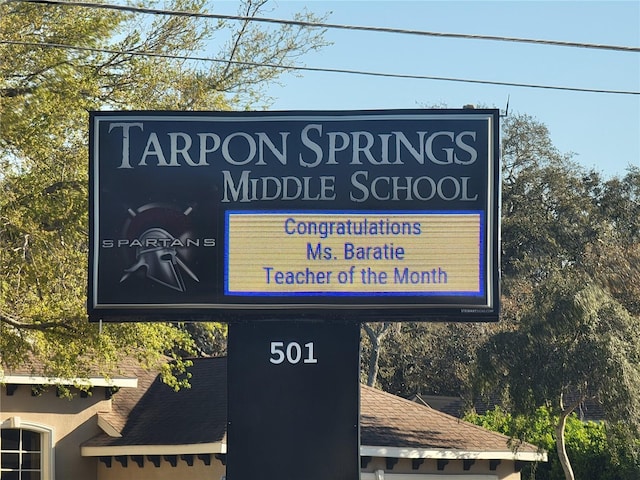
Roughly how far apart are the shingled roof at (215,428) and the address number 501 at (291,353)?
8.57 metres

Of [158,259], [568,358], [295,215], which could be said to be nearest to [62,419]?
[568,358]

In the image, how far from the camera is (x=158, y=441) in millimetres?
22203

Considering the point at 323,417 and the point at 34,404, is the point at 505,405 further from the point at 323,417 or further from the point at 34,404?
the point at 323,417

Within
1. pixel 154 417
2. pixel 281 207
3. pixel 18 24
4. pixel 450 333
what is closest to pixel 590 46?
pixel 281 207

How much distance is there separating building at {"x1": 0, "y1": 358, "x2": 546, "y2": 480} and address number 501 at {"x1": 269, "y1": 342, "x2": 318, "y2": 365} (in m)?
8.92

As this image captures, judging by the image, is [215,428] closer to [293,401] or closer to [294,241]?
[293,401]

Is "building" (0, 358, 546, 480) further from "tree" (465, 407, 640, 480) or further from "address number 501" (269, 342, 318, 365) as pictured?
"address number 501" (269, 342, 318, 365)

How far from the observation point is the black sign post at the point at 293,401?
12375 millimetres

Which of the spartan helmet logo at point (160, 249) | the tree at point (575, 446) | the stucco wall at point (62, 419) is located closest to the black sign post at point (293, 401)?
the spartan helmet logo at point (160, 249)

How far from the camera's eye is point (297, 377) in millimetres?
12531

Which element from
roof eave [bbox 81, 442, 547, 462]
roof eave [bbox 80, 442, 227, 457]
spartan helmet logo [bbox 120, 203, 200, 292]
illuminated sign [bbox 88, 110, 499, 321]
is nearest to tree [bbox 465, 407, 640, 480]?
roof eave [bbox 81, 442, 547, 462]

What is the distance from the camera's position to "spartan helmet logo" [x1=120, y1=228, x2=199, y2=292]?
41.5 ft

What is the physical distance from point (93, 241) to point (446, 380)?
126 ft

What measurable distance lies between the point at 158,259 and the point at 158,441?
1022cm
